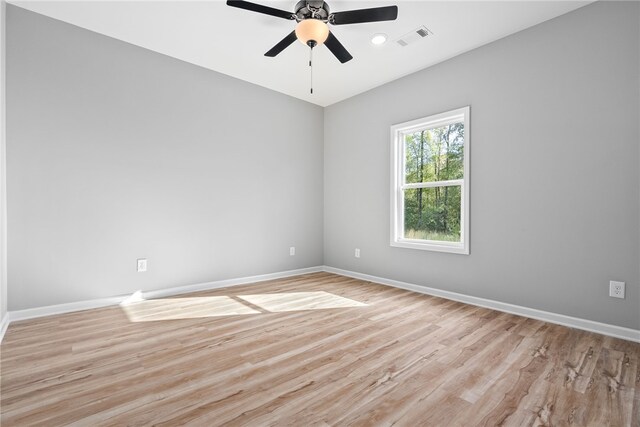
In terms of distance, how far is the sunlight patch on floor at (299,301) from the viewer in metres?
3.05

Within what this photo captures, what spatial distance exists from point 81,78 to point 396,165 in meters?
3.47

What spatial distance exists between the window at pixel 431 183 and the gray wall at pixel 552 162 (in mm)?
111

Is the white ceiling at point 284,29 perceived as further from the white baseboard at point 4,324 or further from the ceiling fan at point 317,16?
the white baseboard at point 4,324

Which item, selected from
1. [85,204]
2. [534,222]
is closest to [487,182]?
[534,222]

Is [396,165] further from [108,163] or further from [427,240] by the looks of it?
[108,163]

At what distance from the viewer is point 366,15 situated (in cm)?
226

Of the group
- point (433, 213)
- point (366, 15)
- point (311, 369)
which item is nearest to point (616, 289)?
point (433, 213)

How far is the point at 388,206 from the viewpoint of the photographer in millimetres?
4016

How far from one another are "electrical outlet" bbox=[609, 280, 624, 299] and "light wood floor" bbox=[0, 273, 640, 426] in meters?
0.35

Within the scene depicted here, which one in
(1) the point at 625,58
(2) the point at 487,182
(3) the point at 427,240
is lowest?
(3) the point at 427,240

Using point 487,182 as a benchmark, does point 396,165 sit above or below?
above

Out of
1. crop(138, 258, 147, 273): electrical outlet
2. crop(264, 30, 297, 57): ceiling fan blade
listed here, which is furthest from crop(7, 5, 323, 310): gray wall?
crop(264, 30, 297, 57): ceiling fan blade

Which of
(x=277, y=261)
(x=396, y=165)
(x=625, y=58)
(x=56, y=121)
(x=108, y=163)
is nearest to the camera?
(x=625, y=58)

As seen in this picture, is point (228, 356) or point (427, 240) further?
point (427, 240)
